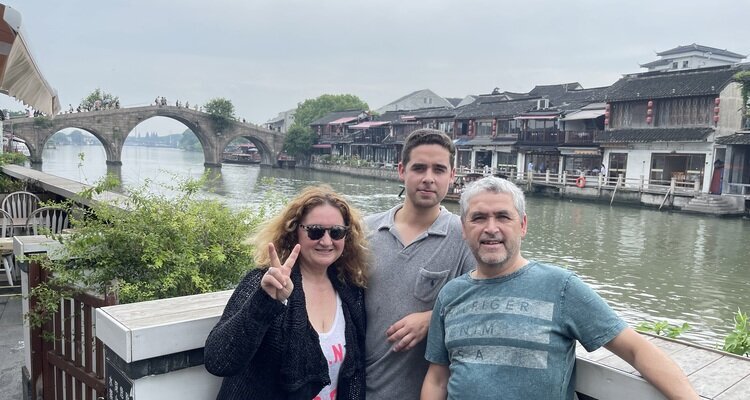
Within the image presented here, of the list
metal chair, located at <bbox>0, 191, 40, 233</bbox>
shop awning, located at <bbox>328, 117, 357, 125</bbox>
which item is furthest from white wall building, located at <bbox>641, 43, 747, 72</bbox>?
metal chair, located at <bbox>0, 191, 40, 233</bbox>

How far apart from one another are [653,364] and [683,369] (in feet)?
0.63

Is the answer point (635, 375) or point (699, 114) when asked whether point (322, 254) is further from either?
point (699, 114)

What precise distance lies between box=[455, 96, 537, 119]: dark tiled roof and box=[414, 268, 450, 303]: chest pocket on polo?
33535 mm

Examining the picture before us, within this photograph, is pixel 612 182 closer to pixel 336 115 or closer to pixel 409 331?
pixel 409 331

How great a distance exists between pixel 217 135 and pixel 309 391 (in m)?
50.8

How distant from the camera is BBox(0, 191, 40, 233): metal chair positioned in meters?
6.16

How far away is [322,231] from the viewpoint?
1.81 meters

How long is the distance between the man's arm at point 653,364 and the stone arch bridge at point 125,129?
1753 inches

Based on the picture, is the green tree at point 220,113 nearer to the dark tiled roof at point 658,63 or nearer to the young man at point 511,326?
the dark tiled roof at point 658,63

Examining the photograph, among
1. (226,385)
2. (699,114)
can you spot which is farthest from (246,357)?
(699,114)

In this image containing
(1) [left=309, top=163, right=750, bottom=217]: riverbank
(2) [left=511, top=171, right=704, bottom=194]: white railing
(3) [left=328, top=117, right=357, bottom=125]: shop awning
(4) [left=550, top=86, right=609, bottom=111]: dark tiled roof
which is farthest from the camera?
(3) [left=328, top=117, right=357, bottom=125]: shop awning

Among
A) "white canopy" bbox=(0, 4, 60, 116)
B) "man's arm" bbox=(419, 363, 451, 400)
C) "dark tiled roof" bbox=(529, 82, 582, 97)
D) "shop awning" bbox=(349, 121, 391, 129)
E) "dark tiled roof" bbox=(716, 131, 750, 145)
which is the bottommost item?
"man's arm" bbox=(419, 363, 451, 400)

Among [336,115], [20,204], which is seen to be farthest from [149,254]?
[336,115]

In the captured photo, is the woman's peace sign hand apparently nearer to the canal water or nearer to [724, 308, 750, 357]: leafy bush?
the canal water
